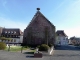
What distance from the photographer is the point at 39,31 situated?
5625 cm

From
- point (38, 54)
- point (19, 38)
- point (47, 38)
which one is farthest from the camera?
point (19, 38)

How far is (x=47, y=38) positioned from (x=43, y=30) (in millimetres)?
3805

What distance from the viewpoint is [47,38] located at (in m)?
54.5

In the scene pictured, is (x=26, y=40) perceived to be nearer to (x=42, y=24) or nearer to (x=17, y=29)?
(x=42, y=24)

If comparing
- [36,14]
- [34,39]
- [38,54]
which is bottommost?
[38,54]

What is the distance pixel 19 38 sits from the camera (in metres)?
74.8

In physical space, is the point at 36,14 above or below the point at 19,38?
above

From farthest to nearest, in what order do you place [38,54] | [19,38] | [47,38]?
[19,38] → [47,38] → [38,54]

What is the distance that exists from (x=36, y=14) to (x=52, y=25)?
7838mm

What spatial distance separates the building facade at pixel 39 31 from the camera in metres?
55.3

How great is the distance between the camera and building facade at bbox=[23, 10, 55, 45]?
55.3 meters

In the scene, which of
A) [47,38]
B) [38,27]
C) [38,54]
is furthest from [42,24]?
[38,54]

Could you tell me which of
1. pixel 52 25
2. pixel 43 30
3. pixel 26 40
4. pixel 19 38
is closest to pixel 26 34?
pixel 26 40

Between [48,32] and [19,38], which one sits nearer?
[48,32]
